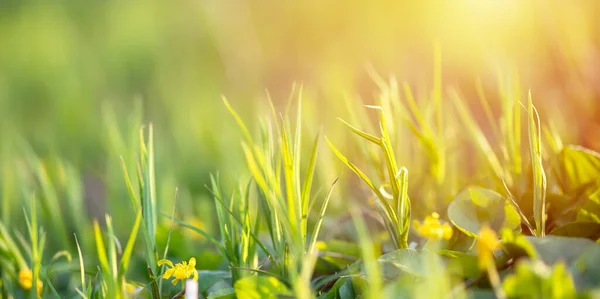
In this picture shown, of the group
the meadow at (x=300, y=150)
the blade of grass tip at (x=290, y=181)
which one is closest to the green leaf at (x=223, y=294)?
the meadow at (x=300, y=150)

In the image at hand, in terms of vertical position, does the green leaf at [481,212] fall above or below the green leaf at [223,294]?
above

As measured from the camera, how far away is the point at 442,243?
0.82 meters

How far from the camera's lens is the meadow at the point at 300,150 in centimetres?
71

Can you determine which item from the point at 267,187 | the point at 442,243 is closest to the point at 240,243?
the point at 267,187

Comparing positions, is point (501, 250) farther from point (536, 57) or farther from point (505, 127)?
point (536, 57)

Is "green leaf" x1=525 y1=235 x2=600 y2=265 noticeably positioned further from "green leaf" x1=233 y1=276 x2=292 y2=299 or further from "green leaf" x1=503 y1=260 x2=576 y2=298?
"green leaf" x1=233 y1=276 x2=292 y2=299

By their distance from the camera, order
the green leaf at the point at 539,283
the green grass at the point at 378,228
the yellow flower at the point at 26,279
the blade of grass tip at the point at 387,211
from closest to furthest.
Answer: the green leaf at the point at 539,283, the green grass at the point at 378,228, the blade of grass tip at the point at 387,211, the yellow flower at the point at 26,279

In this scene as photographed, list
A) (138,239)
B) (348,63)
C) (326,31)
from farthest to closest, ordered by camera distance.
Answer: (326,31) < (348,63) < (138,239)

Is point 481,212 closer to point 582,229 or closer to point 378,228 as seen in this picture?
point 582,229

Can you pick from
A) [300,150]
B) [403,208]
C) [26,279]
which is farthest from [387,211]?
[26,279]

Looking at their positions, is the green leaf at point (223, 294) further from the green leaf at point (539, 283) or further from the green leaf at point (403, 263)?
the green leaf at point (539, 283)

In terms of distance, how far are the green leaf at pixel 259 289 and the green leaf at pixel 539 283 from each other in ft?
0.87

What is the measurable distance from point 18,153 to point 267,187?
1.45 metres

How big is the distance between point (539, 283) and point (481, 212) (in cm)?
27
